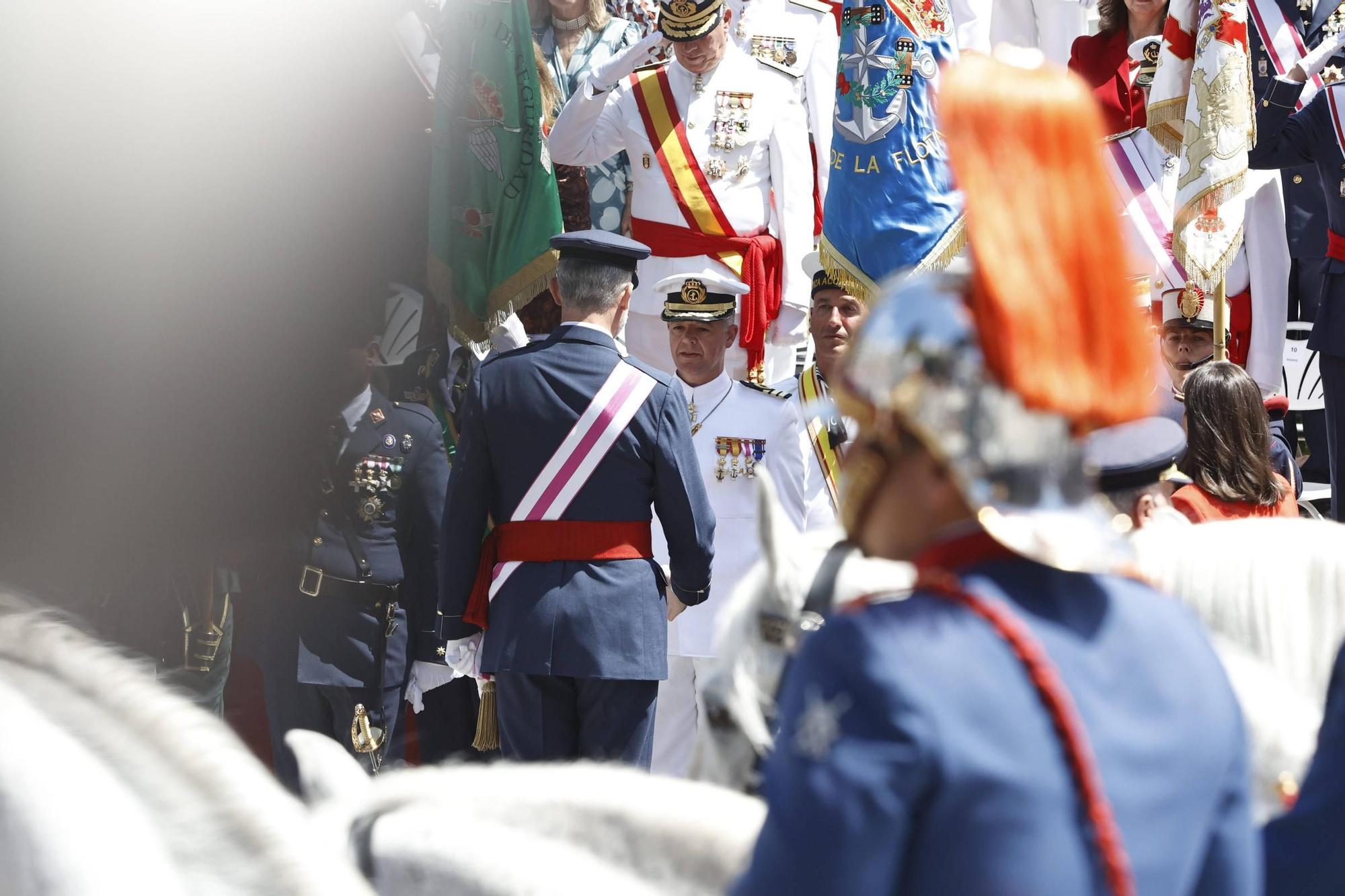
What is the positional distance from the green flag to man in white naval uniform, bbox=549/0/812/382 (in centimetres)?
119

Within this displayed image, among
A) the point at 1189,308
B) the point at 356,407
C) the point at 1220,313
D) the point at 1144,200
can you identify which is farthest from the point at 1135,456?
the point at 1144,200

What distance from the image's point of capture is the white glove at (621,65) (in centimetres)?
612

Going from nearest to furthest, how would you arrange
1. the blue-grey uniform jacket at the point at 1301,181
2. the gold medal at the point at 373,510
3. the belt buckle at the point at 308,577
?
the belt buckle at the point at 308,577 → the gold medal at the point at 373,510 → the blue-grey uniform jacket at the point at 1301,181

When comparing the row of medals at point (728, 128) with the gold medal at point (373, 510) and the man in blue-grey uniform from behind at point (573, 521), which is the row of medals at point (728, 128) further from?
the gold medal at point (373, 510)

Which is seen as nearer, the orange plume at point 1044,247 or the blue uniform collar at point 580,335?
the orange plume at point 1044,247

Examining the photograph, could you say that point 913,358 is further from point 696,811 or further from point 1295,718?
point 1295,718

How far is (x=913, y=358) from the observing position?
3.96 feet

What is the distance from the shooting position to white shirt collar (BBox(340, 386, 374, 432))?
1.27 m

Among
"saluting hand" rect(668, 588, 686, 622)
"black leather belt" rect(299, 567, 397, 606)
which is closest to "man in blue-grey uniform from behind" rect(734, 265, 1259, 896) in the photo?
"black leather belt" rect(299, 567, 397, 606)

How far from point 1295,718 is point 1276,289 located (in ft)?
17.9

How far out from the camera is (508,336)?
5023mm

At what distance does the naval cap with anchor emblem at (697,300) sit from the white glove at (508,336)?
21.4 inches

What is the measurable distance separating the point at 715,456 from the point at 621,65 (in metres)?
1.83

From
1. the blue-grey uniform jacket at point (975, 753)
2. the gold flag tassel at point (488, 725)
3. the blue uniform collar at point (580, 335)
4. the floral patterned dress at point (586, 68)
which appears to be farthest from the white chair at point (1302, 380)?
the blue-grey uniform jacket at point (975, 753)
